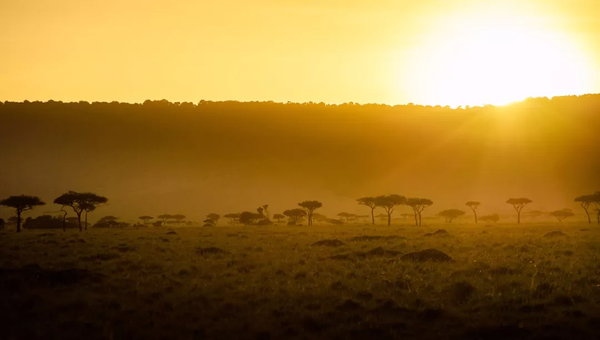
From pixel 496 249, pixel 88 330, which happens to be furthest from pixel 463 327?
pixel 496 249

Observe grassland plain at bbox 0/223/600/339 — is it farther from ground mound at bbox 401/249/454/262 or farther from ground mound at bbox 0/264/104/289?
ground mound at bbox 401/249/454/262

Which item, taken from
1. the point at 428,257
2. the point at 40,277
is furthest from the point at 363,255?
the point at 40,277

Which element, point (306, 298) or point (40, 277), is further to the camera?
point (40, 277)

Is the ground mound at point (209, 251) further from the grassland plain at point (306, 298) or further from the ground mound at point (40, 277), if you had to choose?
the ground mound at point (40, 277)

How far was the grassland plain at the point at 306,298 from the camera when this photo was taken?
50.2ft

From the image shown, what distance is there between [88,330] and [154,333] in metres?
1.98

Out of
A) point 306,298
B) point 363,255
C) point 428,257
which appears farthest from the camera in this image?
point 363,255

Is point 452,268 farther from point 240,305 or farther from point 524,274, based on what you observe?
point 240,305

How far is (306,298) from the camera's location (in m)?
18.9

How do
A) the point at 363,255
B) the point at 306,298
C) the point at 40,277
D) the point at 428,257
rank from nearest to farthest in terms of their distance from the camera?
1. the point at 306,298
2. the point at 40,277
3. the point at 428,257
4. the point at 363,255

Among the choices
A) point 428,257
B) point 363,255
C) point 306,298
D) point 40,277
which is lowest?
point 363,255

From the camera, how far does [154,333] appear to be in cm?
1517

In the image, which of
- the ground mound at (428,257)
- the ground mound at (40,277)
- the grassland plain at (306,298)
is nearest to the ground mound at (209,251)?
the grassland plain at (306,298)

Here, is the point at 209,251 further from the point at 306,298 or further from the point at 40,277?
the point at 306,298
